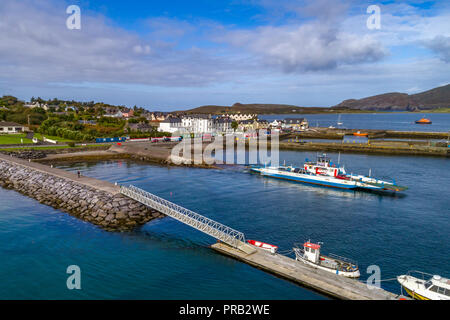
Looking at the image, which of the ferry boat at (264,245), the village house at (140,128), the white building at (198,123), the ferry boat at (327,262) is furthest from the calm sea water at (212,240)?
the white building at (198,123)

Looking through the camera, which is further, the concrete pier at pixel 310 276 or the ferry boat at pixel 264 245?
the ferry boat at pixel 264 245

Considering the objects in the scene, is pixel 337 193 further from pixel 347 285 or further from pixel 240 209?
pixel 347 285

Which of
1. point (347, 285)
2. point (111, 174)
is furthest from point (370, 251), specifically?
point (111, 174)

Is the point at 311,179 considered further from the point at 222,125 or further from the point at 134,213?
the point at 222,125

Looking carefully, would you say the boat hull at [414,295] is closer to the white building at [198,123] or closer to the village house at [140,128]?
the village house at [140,128]
